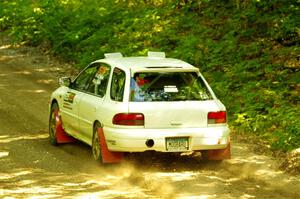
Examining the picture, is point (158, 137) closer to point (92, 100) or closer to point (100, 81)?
point (92, 100)

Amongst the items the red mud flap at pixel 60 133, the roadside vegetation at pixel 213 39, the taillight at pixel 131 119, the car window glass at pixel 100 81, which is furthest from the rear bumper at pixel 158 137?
the red mud flap at pixel 60 133

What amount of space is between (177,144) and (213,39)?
961 cm

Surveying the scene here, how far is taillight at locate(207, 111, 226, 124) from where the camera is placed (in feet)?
31.1

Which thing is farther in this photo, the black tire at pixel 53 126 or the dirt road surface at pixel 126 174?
the black tire at pixel 53 126

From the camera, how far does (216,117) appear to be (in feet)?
31.3

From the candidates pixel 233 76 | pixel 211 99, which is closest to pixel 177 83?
pixel 211 99

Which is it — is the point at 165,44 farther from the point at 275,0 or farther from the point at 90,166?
the point at 90,166

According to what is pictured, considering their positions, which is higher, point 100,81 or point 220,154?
point 100,81

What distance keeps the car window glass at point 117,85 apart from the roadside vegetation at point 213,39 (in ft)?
10.5

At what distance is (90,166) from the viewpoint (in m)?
10.0

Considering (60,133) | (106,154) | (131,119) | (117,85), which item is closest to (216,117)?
(131,119)

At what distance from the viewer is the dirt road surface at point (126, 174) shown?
841cm

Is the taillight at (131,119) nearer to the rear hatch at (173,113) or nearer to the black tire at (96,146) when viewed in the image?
the rear hatch at (173,113)

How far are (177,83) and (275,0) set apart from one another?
29.5ft
